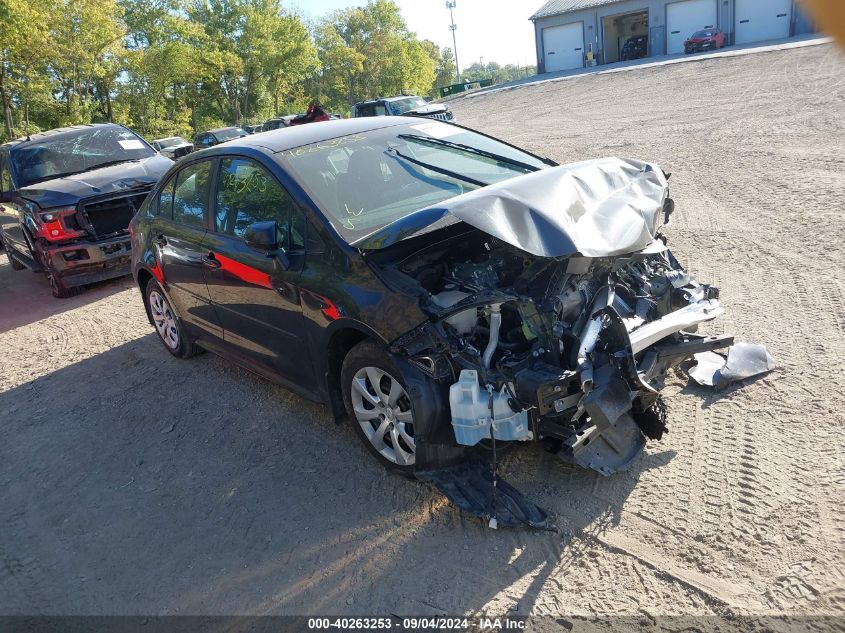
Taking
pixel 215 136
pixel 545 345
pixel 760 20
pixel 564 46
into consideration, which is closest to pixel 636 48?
pixel 564 46

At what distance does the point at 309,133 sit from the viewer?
15.5 feet

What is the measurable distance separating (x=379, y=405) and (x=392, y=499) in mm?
526

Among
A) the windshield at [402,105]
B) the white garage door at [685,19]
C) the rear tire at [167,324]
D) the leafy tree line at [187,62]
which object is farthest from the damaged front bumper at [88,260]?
the white garage door at [685,19]

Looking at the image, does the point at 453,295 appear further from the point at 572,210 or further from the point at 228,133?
the point at 228,133

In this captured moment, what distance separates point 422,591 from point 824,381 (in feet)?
9.47

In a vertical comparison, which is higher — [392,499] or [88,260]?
[88,260]

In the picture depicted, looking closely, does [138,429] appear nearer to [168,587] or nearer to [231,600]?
[168,587]

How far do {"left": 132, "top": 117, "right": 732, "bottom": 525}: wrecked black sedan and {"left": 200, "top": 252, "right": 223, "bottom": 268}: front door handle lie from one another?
37 millimetres

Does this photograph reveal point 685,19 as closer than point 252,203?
No

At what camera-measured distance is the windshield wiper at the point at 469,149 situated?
4867mm

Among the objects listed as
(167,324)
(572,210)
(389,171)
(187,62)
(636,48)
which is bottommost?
(167,324)

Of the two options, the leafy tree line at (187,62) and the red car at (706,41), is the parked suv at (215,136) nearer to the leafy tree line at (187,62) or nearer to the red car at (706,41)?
the leafy tree line at (187,62)

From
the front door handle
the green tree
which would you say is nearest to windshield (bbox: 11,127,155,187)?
the front door handle

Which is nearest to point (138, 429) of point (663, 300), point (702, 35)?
point (663, 300)
